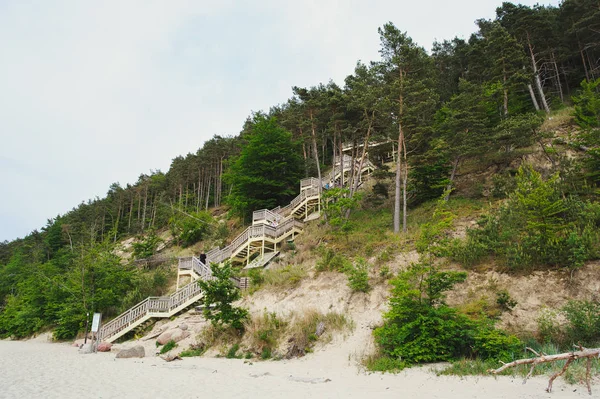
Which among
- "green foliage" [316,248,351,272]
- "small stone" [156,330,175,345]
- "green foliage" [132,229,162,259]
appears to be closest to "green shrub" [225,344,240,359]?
"small stone" [156,330,175,345]

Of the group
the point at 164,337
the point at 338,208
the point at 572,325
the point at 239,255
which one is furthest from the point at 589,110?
the point at 164,337

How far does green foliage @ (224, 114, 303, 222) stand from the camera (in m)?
29.8

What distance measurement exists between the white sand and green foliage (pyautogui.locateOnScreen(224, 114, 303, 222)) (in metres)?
18.5

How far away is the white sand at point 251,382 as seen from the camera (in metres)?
7.11

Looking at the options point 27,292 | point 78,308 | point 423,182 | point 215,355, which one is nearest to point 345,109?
point 423,182

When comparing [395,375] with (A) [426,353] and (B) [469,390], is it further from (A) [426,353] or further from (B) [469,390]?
(B) [469,390]

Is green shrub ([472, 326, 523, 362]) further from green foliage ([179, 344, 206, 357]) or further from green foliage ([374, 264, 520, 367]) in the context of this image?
green foliage ([179, 344, 206, 357])

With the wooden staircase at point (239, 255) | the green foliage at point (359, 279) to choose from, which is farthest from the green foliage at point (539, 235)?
the wooden staircase at point (239, 255)

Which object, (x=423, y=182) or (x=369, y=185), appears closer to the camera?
(x=423, y=182)

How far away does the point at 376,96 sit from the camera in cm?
2177

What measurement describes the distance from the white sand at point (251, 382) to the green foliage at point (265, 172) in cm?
1847

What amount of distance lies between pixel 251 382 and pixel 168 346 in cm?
812

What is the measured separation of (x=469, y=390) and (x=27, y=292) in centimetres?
4180

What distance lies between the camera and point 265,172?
1213 inches
